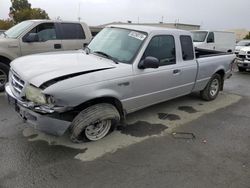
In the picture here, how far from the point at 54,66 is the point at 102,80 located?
773mm

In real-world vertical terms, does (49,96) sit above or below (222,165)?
above

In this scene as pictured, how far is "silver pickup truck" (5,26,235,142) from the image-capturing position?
11.4ft

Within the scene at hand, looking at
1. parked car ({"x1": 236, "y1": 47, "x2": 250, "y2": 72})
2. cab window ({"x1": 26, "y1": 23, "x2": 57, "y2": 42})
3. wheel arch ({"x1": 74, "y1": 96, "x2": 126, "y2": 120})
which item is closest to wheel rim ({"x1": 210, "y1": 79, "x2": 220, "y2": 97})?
wheel arch ({"x1": 74, "y1": 96, "x2": 126, "y2": 120})

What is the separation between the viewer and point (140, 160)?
365 cm

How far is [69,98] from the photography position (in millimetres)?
3453

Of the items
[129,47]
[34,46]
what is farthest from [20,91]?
[34,46]

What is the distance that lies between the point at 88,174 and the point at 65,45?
518 cm

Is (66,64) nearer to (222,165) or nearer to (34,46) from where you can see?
(222,165)

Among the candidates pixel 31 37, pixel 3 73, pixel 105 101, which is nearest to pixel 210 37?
pixel 31 37

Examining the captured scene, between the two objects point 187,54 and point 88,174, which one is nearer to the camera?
point 88,174

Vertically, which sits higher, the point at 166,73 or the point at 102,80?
the point at 102,80

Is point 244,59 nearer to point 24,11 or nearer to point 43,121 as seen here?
point 43,121

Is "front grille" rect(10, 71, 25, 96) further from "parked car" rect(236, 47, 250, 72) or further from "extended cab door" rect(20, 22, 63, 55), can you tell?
"parked car" rect(236, 47, 250, 72)

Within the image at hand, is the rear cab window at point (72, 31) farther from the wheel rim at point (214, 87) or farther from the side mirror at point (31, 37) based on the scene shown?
the wheel rim at point (214, 87)
